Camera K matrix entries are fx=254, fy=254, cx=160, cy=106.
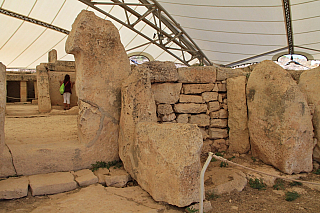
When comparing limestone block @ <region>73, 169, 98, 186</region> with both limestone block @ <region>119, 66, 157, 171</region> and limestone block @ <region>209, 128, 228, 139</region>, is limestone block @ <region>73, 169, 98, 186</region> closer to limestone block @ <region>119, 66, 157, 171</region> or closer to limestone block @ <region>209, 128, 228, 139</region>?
limestone block @ <region>119, 66, 157, 171</region>

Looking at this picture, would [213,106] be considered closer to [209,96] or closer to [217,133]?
[209,96]

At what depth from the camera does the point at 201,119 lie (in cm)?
473

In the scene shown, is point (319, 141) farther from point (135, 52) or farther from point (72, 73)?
point (135, 52)

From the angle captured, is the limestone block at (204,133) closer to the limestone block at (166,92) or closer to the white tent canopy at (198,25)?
the limestone block at (166,92)

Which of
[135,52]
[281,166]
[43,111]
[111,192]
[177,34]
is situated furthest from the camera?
[135,52]

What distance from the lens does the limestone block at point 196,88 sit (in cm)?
459

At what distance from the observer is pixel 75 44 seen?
349 centimetres

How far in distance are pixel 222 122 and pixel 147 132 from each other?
223 cm

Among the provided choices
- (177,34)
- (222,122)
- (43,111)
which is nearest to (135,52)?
(177,34)

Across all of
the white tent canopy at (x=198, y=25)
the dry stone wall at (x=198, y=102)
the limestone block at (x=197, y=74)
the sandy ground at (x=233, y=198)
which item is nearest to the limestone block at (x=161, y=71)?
the dry stone wall at (x=198, y=102)

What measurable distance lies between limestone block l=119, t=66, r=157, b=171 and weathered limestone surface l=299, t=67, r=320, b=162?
2.59m

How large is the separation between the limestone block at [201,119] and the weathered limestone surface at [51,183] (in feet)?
7.74

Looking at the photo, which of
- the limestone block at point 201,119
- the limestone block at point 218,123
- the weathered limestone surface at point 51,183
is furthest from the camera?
the limestone block at point 218,123

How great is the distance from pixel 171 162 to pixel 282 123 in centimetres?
213
